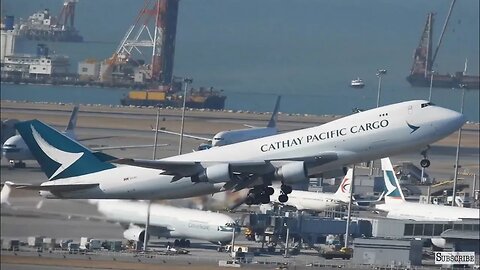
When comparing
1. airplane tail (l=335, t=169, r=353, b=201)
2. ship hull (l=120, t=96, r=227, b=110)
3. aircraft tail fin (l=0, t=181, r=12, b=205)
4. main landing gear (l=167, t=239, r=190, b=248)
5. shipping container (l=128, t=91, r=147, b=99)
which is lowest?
main landing gear (l=167, t=239, r=190, b=248)

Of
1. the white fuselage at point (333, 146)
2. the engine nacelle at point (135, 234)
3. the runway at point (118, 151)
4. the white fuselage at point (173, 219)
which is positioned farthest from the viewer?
the white fuselage at point (333, 146)

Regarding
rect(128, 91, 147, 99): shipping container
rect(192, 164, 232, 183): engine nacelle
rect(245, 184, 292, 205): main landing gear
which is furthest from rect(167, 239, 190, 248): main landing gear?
rect(128, 91, 147, 99): shipping container

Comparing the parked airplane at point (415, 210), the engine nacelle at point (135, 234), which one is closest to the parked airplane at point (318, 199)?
the parked airplane at point (415, 210)

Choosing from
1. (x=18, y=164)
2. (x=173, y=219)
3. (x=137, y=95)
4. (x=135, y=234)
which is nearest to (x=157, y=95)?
(x=137, y=95)

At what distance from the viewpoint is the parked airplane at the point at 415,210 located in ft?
221

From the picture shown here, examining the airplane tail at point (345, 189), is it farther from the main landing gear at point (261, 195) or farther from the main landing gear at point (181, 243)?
the main landing gear at point (261, 195)

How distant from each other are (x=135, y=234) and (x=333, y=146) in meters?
7.09

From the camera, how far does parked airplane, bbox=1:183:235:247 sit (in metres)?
40.0

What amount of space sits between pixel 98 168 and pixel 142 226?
4.41m

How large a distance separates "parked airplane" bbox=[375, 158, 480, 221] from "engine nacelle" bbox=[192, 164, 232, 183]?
18.9m

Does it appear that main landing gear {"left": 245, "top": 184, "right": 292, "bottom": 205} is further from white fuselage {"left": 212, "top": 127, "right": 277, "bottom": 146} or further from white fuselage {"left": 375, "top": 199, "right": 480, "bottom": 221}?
white fuselage {"left": 212, "top": 127, "right": 277, "bottom": 146}

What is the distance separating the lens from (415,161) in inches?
3873

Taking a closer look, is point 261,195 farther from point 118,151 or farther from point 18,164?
point 118,151

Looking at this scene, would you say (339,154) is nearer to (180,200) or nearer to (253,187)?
(253,187)
